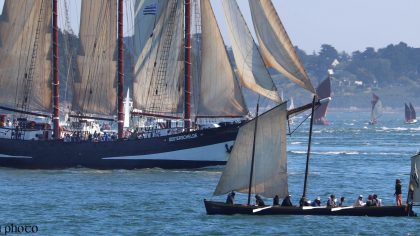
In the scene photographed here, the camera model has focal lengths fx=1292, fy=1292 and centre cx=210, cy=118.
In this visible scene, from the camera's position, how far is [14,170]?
79.6m

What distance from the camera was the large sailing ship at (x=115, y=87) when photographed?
2992 inches

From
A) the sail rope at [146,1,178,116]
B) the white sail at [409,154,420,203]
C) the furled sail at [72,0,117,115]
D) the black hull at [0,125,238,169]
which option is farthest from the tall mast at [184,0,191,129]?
the white sail at [409,154,420,203]

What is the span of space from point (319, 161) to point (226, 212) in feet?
138

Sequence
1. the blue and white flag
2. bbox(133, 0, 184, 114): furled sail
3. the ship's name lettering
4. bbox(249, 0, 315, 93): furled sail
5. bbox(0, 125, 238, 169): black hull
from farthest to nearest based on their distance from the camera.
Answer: the blue and white flag, bbox(133, 0, 184, 114): furled sail, bbox(0, 125, 238, 169): black hull, the ship's name lettering, bbox(249, 0, 315, 93): furled sail

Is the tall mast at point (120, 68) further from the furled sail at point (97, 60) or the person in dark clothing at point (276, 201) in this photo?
the person in dark clothing at point (276, 201)

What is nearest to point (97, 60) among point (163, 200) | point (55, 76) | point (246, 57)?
point (55, 76)

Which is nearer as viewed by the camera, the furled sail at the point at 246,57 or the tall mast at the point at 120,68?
the furled sail at the point at 246,57

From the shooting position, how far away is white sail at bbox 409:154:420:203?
52.3 m

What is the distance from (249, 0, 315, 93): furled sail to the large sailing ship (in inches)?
204

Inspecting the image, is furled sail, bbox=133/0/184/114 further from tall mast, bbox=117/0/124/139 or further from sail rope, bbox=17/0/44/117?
sail rope, bbox=17/0/44/117

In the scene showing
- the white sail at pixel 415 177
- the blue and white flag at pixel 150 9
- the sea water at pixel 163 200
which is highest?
the blue and white flag at pixel 150 9

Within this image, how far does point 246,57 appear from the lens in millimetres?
72375

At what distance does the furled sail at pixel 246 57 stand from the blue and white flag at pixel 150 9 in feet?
22.8

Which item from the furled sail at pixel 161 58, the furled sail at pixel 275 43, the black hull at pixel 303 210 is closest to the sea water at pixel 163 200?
the black hull at pixel 303 210
